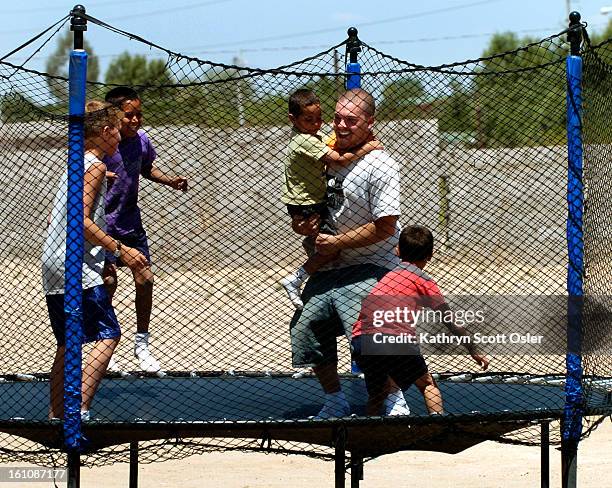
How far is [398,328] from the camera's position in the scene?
205 inches

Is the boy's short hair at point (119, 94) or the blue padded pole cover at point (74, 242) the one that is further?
the boy's short hair at point (119, 94)

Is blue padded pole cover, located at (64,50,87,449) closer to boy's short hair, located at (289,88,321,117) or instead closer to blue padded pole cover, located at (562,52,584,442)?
boy's short hair, located at (289,88,321,117)

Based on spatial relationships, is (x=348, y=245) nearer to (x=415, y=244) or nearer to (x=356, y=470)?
(x=415, y=244)

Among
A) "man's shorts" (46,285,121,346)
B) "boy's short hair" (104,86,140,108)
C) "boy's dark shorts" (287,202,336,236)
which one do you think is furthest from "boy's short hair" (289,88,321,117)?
"man's shorts" (46,285,121,346)

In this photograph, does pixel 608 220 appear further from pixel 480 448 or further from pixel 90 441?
pixel 90 441

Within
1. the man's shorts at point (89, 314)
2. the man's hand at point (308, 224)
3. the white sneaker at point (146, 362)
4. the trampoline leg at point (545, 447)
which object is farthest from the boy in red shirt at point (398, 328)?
the white sneaker at point (146, 362)

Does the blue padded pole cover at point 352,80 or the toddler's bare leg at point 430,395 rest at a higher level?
the blue padded pole cover at point 352,80

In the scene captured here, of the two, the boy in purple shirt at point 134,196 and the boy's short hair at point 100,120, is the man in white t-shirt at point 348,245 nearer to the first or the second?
the boy's short hair at point 100,120

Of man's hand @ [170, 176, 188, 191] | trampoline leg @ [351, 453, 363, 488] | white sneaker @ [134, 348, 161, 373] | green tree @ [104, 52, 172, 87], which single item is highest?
green tree @ [104, 52, 172, 87]

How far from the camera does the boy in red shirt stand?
521 cm

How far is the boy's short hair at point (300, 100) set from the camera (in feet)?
17.8

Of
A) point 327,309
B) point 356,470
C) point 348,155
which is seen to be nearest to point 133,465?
point 356,470

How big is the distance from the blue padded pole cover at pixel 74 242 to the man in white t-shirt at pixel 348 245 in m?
1.05

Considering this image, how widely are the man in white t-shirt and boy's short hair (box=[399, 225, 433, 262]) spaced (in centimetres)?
6
